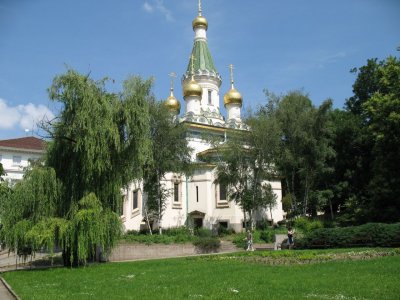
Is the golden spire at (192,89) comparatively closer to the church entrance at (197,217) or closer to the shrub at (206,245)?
the church entrance at (197,217)

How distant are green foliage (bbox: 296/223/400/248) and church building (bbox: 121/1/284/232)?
11.4m

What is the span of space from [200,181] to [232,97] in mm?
13709

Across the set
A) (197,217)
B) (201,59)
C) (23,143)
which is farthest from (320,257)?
(23,143)

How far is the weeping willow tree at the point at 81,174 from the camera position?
61.0 ft

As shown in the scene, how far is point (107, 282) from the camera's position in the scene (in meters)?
13.9

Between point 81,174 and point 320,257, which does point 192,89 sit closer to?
point 81,174

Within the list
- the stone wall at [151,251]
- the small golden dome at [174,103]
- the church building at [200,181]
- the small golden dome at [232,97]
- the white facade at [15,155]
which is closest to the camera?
the stone wall at [151,251]

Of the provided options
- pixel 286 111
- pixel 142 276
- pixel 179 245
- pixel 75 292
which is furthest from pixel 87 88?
pixel 286 111

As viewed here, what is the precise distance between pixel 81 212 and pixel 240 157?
15106 mm

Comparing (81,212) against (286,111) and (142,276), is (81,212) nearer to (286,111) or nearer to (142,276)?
(142,276)

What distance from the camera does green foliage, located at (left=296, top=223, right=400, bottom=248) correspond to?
21500mm

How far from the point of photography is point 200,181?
39562mm

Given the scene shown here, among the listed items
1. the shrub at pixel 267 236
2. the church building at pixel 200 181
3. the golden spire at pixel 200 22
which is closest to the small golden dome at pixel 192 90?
the church building at pixel 200 181

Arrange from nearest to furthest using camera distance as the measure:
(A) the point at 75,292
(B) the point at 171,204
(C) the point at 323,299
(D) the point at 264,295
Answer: (C) the point at 323,299 < (D) the point at 264,295 < (A) the point at 75,292 < (B) the point at 171,204
